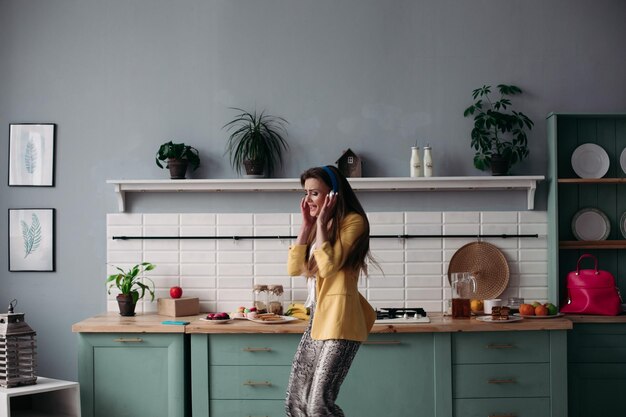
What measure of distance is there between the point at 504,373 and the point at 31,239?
3008 mm

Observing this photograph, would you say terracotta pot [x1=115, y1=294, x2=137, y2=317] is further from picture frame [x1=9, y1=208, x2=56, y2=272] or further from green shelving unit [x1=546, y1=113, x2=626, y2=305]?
green shelving unit [x1=546, y1=113, x2=626, y2=305]

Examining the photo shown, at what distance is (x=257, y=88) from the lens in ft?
16.2

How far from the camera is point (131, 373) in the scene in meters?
4.34

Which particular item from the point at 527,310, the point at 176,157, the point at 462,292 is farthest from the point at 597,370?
the point at 176,157

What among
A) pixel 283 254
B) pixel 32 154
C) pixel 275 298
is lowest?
pixel 275 298

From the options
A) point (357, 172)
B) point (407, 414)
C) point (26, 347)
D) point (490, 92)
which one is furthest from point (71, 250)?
point (490, 92)

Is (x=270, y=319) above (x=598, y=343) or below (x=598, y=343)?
above

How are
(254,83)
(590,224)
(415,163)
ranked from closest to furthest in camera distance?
1. (415,163)
2. (590,224)
3. (254,83)

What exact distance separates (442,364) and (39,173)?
9.09ft

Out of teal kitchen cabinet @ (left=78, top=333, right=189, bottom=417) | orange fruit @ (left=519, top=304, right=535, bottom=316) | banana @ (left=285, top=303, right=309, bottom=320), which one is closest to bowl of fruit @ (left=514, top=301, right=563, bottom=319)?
orange fruit @ (left=519, top=304, right=535, bottom=316)

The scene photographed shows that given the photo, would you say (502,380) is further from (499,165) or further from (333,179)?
(333,179)

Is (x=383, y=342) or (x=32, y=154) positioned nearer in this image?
(x=383, y=342)

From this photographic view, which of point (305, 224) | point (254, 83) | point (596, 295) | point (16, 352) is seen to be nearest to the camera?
point (305, 224)

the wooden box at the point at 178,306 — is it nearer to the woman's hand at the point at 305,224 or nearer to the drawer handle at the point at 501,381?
the woman's hand at the point at 305,224
